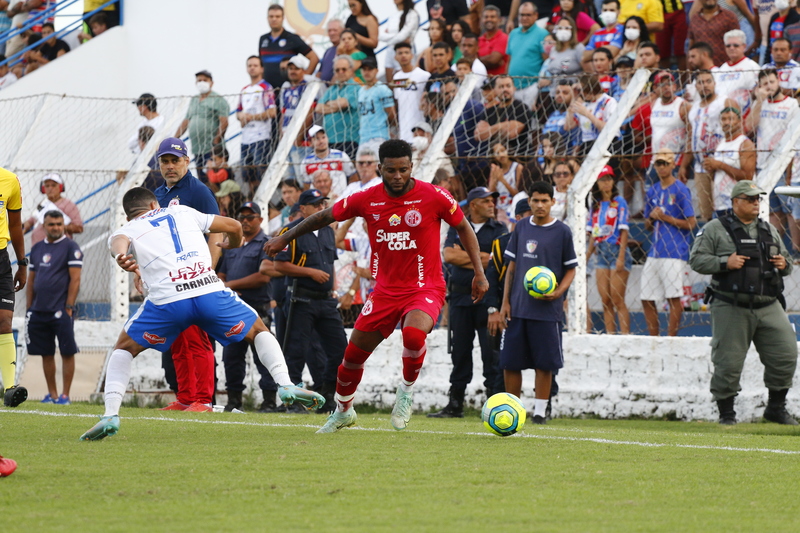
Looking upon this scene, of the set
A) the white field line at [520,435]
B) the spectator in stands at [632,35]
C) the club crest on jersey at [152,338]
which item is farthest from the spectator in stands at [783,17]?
the club crest on jersey at [152,338]

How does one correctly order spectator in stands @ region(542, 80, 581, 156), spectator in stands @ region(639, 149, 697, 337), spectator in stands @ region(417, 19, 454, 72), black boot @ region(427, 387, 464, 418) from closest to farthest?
black boot @ region(427, 387, 464, 418)
spectator in stands @ region(639, 149, 697, 337)
spectator in stands @ region(542, 80, 581, 156)
spectator in stands @ region(417, 19, 454, 72)

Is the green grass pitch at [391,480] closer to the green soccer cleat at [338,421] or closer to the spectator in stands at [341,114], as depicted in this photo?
the green soccer cleat at [338,421]

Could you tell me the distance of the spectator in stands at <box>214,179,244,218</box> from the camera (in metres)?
13.5

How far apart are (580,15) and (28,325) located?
807 centimetres

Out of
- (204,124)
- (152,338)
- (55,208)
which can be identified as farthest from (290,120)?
(152,338)

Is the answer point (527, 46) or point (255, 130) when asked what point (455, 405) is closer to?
point (255, 130)

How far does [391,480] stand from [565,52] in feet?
31.4

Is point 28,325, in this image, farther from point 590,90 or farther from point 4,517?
point 4,517

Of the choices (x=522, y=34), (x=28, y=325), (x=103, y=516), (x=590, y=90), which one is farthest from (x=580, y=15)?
(x=103, y=516)

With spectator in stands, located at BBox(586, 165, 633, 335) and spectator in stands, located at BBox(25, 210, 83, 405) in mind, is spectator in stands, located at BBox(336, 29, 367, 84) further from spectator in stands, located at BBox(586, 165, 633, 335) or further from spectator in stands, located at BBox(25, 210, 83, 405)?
spectator in stands, located at BBox(586, 165, 633, 335)

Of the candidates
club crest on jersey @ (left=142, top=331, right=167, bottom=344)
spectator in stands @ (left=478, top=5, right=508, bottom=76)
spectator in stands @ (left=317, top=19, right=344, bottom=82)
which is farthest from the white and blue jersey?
A: spectator in stands @ (left=317, top=19, right=344, bottom=82)

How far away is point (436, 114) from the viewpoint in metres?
12.5

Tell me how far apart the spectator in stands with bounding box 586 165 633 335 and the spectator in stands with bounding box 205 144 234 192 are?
4481 millimetres

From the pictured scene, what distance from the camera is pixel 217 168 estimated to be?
43.9 ft
